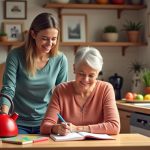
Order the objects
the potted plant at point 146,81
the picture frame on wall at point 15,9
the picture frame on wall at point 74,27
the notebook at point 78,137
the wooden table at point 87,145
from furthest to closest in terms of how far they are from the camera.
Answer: the picture frame on wall at point 74,27 < the picture frame on wall at point 15,9 < the potted plant at point 146,81 < the notebook at point 78,137 < the wooden table at point 87,145

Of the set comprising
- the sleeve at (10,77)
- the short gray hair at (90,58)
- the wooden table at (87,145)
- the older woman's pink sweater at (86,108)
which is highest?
the short gray hair at (90,58)

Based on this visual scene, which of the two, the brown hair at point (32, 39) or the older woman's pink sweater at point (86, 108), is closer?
the older woman's pink sweater at point (86, 108)

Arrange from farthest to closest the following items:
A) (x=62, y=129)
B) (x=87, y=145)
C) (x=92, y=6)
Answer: (x=92, y=6) → (x=62, y=129) → (x=87, y=145)

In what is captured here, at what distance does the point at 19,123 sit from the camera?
2.47 meters

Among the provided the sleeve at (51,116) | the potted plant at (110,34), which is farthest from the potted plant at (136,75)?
the sleeve at (51,116)

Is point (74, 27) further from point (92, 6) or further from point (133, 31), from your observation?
point (133, 31)

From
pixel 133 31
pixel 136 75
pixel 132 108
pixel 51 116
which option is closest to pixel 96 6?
pixel 133 31

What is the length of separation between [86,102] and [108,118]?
148 mm

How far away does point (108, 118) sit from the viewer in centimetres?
211

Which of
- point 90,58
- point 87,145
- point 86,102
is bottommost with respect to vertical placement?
point 87,145

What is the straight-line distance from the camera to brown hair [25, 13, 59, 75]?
2.35 meters

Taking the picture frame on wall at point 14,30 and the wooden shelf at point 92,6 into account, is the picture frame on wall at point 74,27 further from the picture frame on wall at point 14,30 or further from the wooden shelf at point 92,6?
the picture frame on wall at point 14,30

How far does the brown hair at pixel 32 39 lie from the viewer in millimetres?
2348

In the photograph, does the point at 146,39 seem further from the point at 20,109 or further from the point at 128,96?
the point at 20,109
